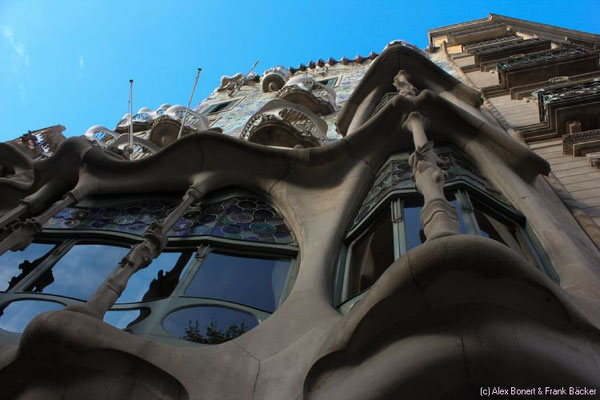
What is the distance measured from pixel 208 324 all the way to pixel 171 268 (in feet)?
3.70

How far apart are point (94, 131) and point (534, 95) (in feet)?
38.7

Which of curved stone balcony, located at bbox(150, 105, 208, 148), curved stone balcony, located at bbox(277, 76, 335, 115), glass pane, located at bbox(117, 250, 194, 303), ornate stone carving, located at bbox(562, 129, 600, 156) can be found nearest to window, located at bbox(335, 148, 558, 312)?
glass pane, located at bbox(117, 250, 194, 303)

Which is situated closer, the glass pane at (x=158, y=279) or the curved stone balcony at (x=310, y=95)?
the glass pane at (x=158, y=279)

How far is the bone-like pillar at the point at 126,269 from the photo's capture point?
4086mm

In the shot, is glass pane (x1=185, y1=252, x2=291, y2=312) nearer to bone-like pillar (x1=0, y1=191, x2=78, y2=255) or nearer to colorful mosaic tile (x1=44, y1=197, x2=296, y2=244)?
colorful mosaic tile (x1=44, y1=197, x2=296, y2=244)

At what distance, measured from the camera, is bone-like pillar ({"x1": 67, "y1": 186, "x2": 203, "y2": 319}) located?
4.09 metres

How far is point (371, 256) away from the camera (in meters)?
5.32

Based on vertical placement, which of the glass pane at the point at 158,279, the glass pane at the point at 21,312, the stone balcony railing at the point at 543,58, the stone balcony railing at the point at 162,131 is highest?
the stone balcony railing at the point at 543,58

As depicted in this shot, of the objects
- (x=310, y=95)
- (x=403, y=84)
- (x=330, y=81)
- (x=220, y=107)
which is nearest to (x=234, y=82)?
(x=220, y=107)

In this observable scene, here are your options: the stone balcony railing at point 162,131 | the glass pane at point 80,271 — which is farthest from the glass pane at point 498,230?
the stone balcony railing at point 162,131

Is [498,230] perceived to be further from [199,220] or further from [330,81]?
[330,81]

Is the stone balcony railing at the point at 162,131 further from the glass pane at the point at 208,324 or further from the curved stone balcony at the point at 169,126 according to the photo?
the glass pane at the point at 208,324

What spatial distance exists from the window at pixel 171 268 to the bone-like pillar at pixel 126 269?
0.41 meters

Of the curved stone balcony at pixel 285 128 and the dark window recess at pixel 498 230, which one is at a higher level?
the curved stone balcony at pixel 285 128
